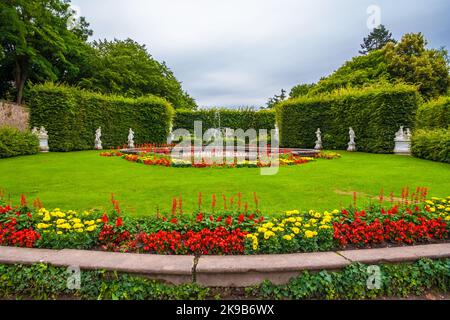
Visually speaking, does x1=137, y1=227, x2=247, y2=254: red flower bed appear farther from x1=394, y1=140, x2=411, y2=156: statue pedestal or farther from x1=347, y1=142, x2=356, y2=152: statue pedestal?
x1=347, y1=142, x2=356, y2=152: statue pedestal

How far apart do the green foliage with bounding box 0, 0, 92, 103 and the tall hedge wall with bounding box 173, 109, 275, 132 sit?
11.1 meters

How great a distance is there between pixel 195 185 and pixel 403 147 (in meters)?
12.1

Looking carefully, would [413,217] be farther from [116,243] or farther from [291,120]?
[291,120]

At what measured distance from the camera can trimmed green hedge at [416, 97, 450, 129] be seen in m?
14.8

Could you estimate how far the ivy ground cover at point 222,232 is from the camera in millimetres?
3154

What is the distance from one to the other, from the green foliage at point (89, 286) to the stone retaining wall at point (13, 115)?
62.6ft

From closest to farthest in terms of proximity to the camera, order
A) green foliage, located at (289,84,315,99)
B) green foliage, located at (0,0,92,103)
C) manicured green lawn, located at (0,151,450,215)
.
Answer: manicured green lawn, located at (0,151,450,215) < green foliage, located at (0,0,92,103) < green foliage, located at (289,84,315,99)

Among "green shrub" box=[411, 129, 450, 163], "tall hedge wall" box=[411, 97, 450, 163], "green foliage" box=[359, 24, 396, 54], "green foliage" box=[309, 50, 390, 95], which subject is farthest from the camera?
"green foliage" box=[359, 24, 396, 54]

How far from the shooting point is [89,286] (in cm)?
265

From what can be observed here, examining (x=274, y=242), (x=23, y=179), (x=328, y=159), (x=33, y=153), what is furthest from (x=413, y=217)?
(x=33, y=153)

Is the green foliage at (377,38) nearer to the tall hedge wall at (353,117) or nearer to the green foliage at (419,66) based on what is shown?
the green foliage at (419,66)

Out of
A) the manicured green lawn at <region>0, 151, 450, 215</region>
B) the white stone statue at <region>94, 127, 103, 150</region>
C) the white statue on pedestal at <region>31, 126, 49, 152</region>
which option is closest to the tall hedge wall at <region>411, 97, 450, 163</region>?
the manicured green lawn at <region>0, 151, 450, 215</region>

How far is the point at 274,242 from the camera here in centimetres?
316
